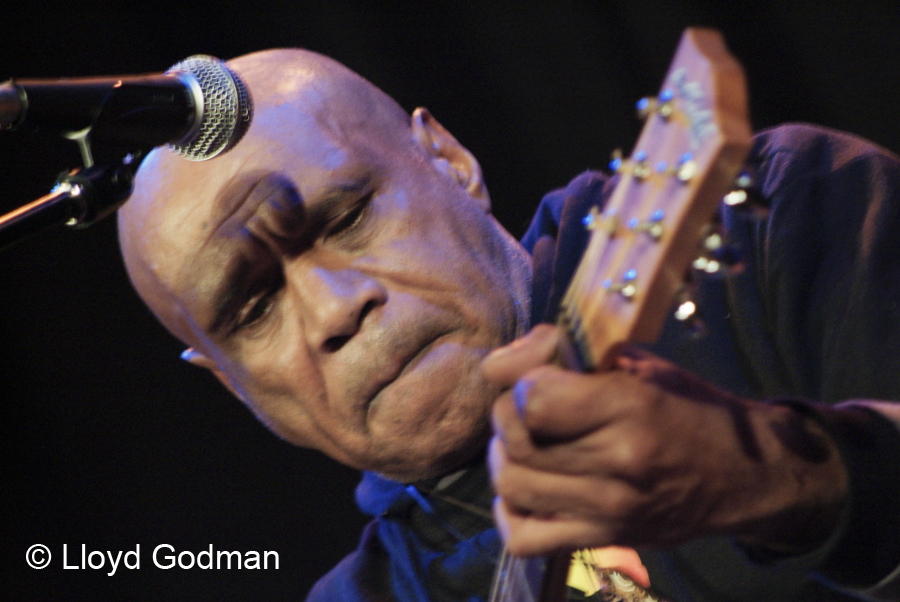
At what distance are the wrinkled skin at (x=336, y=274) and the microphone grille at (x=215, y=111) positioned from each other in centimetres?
37

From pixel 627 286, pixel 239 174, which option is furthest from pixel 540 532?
pixel 239 174

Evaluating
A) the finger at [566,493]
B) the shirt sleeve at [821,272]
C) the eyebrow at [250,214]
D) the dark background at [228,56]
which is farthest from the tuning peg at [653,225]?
the dark background at [228,56]

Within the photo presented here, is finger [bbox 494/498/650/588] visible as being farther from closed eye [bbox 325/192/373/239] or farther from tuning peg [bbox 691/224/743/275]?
closed eye [bbox 325/192/373/239]

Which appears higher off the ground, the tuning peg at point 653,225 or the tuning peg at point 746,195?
the tuning peg at point 746,195

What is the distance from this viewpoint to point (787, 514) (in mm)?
856

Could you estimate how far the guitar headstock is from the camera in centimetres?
66

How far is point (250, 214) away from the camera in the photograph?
61.2 inches

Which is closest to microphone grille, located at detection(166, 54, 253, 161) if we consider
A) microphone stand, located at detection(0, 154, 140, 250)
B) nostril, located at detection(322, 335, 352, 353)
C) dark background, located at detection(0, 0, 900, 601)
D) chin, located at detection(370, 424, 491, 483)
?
microphone stand, located at detection(0, 154, 140, 250)

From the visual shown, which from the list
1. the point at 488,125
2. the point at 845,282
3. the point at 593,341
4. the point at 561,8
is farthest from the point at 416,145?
the point at 593,341

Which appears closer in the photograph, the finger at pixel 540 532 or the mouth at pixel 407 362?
the finger at pixel 540 532

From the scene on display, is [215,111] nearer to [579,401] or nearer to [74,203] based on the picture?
[74,203]

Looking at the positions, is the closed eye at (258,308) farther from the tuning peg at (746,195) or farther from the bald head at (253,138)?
the tuning peg at (746,195)

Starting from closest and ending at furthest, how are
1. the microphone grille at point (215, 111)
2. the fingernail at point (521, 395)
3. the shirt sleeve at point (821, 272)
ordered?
the fingernail at point (521, 395)
the microphone grille at point (215, 111)
the shirt sleeve at point (821, 272)

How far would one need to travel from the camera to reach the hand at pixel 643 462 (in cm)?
76
